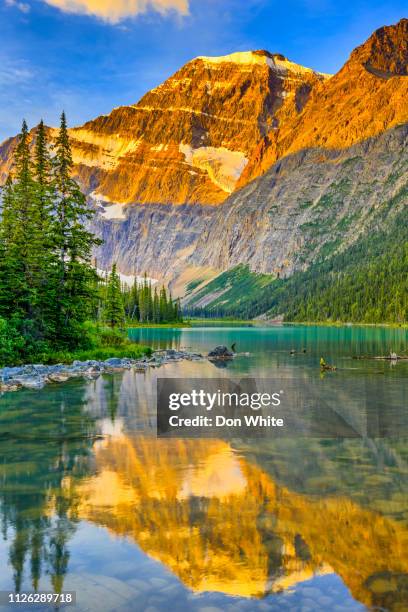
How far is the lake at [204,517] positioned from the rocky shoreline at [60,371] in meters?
13.6

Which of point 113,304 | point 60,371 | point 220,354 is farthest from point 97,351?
point 113,304

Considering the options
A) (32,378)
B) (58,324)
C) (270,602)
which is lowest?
(270,602)

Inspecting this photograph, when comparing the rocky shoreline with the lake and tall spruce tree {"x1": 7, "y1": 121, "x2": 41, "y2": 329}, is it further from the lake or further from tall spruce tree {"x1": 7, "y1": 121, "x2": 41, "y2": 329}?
the lake

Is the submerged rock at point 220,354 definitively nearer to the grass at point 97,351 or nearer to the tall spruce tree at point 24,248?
the grass at point 97,351

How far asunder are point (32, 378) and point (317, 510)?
32255 mm

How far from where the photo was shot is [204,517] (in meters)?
14.8

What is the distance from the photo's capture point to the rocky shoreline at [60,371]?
4181 cm

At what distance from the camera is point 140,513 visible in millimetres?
15062

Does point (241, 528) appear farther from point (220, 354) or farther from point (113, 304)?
point (113, 304)

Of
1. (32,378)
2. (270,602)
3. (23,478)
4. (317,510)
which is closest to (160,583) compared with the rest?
(270,602)

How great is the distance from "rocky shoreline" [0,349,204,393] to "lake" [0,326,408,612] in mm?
13573

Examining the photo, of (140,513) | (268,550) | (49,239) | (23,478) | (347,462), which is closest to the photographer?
(268,550)

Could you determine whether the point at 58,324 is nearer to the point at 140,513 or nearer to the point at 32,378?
the point at 32,378

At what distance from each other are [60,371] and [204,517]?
36261mm
